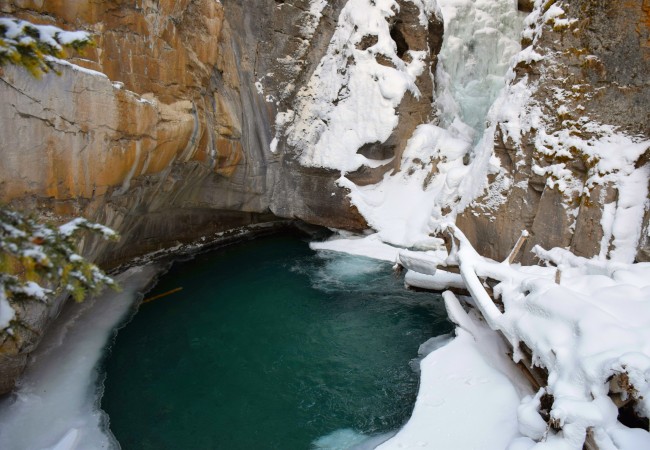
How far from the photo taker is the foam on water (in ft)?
19.7

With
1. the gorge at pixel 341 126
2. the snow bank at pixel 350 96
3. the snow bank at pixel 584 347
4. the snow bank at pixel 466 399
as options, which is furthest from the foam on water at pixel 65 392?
the snow bank at pixel 350 96

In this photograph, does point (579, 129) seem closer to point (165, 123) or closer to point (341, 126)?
point (341, 126)

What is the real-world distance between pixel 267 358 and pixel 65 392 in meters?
3.42

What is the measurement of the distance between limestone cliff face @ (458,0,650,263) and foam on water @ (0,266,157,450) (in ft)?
30.2

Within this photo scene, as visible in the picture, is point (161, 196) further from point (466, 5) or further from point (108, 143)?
point (466, 5)

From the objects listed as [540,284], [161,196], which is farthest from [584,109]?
[161,196]

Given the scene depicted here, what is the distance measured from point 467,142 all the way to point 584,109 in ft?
23.4

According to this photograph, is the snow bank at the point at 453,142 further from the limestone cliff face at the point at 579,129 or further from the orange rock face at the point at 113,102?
the orange rock face at the point at 113,102

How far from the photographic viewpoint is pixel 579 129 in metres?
9.11

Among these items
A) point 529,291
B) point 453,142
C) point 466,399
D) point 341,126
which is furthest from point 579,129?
point 341,126

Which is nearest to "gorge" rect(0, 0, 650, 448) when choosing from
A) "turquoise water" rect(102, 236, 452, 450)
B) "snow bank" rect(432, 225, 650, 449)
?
"snow bank" rect(432, 225, 650, 449)

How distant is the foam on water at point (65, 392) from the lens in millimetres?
6016

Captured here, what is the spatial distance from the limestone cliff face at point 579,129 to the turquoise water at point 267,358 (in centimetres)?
332

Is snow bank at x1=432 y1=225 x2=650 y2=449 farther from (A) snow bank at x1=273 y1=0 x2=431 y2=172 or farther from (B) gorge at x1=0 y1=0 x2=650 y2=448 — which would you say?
(A) snow bank at x1=273 y1=0 x2=431 y2=172
